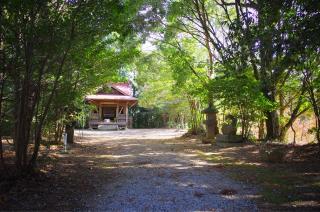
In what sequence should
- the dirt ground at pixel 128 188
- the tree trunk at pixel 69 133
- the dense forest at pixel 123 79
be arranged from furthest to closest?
Result: the tree trunk at pixel 69 133, the dense forest at pixel 123 79, the dirt ground at pixel 128 188

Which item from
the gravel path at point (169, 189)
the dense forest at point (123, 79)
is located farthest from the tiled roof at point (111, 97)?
the gravel path at point (169, 189)

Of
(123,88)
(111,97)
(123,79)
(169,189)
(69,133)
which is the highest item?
(123,88)

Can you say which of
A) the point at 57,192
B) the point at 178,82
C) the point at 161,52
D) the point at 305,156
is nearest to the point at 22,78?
the point at 57,192

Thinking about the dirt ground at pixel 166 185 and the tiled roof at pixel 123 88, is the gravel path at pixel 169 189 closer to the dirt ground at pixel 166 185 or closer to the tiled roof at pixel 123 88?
the dirt ground at pixel 166 185

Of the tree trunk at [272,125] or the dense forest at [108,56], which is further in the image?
the tree trunk at [272,125]

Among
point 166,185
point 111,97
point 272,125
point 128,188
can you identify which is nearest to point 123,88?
point 111,97

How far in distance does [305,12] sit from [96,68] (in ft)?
23.9

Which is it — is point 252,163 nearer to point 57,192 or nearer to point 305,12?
point 305,12

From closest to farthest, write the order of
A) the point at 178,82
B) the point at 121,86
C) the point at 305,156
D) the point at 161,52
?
the point at 305,156 < the point at 178,82 < the point at 161,52 < the point at 121,86

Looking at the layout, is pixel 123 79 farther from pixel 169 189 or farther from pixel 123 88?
pixel 123 88

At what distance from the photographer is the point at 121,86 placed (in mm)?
40000

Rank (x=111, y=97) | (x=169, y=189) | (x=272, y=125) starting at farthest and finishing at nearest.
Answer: (x=111, y=97), (x=272, y=125), (x=169, y=189)

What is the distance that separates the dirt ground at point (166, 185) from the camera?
636 cm

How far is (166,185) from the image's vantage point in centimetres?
804
